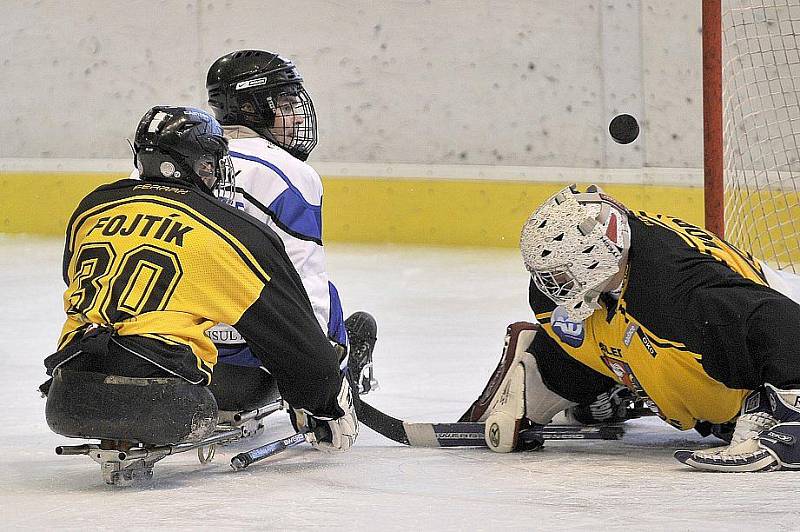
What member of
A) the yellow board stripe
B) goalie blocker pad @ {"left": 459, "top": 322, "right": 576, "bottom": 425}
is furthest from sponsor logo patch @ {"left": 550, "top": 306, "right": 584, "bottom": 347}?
the yellow board stripe

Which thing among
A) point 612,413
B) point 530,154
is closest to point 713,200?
point 612,413

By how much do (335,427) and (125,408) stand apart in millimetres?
554

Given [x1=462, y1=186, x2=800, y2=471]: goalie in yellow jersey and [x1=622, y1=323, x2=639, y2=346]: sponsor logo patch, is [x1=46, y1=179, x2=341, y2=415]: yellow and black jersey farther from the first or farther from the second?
[x1=622, y1=323, x2=639, y2=346]: sponsor logo patch

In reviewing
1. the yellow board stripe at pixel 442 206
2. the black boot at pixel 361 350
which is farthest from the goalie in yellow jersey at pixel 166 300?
the yellow board stripe at pixel 442 206

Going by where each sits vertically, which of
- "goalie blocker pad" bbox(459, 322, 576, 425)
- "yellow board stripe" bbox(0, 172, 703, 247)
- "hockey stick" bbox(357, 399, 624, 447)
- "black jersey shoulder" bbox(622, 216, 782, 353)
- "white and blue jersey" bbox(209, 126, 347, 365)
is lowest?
"hockey stick" bbox(357, 399, 624, 447)

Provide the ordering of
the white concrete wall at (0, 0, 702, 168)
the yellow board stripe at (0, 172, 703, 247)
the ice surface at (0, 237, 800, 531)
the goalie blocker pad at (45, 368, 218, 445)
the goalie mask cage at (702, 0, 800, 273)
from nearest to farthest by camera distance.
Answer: the ice surface at (0, 237, 800, 531) < the goalie blocker pad at (45, 368, 218, 445) < the goalie mask cage at (702, 0, 800, 273) < the white concrete wall at (0, 0, 702, 168) < the yellow board stripe at (0, 172, 703, 247)

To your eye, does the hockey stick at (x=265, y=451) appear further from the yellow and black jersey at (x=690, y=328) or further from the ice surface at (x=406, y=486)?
the yellow and black jersey at (x=690, y=328)

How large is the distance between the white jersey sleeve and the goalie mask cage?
2.87m

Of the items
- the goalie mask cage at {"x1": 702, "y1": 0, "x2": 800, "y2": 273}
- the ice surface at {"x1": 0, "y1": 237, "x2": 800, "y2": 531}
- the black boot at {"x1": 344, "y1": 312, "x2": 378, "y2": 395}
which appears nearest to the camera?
the ice surface at {"x1": 0, "y1": 237, "x2": 800, "y2": 531}

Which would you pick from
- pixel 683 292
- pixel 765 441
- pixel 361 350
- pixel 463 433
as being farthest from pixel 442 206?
pixel 765 441

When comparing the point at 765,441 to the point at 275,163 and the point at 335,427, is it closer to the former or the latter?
the point at 335,427

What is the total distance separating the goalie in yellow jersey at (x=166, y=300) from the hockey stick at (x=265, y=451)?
0.63 ft

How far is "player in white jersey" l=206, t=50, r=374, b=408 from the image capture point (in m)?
3.09

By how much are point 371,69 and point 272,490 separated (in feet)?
18.5
